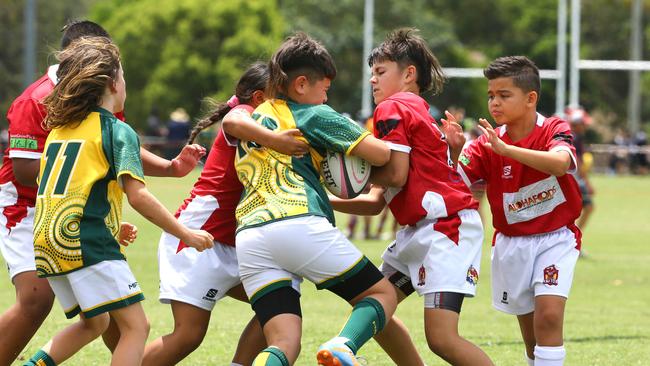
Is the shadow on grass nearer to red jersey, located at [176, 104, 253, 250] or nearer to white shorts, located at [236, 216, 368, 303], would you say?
red jersey, located at [176, 104, 253, 250]

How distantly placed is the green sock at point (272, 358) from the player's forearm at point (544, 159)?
5.36ft

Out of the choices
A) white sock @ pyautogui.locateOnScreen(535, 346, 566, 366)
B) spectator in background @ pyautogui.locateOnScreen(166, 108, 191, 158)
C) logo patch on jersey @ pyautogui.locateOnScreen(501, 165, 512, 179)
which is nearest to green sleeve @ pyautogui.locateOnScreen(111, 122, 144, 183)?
logo patch on jersey @ pyautogui.locateOnScreen(501, 165, 512, 179)

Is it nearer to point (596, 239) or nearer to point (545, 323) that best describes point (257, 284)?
point (545, 323)

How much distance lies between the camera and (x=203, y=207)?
6.27 m

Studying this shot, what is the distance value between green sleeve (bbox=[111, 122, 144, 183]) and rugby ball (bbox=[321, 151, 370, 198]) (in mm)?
906

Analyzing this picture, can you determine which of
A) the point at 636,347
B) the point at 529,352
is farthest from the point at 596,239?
the point at 529,352

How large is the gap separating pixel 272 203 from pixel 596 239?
47.2ft

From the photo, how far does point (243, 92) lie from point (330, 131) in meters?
0.96

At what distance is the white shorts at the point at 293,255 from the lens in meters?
5.39

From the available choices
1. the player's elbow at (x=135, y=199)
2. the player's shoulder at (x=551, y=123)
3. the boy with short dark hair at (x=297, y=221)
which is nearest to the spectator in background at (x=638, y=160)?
the player's shoulder at (x=551, y=123)

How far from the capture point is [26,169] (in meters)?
6.21

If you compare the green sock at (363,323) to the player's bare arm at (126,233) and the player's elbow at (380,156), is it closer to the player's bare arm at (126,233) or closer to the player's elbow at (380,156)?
the player's elbow at (380,156)

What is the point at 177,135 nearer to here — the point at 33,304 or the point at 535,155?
the point at 33,304

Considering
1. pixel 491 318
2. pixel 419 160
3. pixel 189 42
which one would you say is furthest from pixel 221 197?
pixel 189 42
